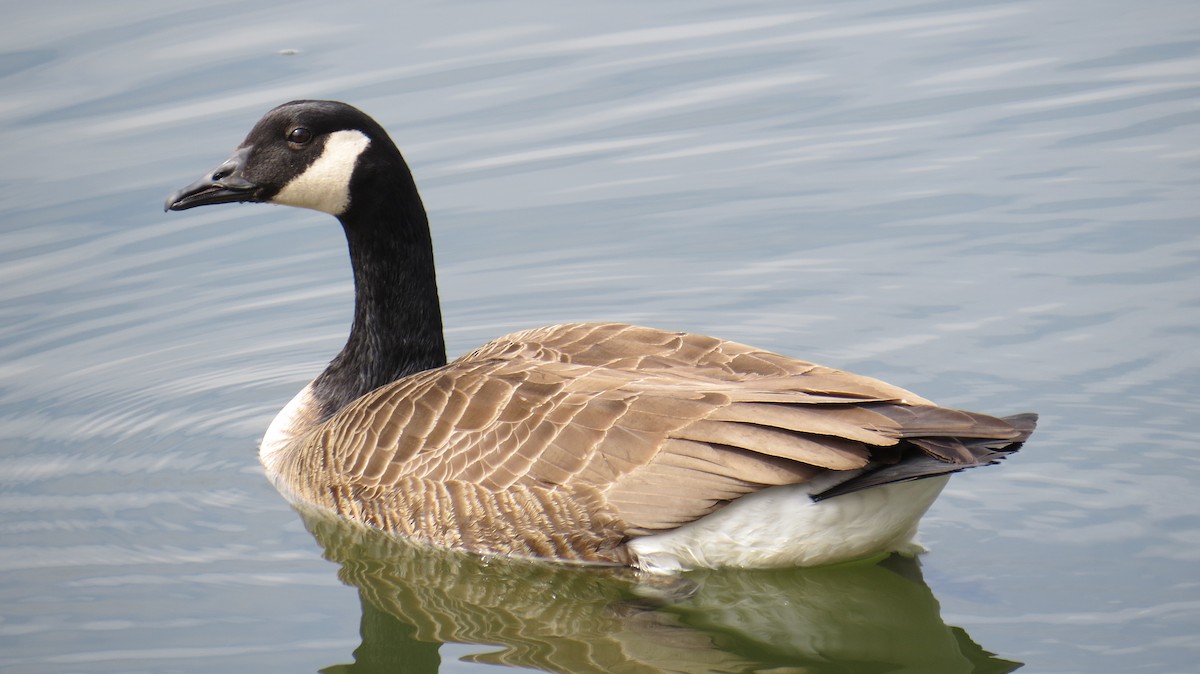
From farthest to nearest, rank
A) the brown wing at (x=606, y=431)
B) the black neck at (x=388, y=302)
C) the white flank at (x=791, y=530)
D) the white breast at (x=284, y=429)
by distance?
the white breast at (x=284, y=429), the black neck at (x=388, y=302), the white flank at (x=791, y=530), the brown wing at (x=606, y=431)

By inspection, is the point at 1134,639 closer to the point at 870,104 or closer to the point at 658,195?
the point at 658,195

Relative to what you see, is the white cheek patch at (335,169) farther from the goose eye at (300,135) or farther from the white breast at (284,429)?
the white breast at (284,429)

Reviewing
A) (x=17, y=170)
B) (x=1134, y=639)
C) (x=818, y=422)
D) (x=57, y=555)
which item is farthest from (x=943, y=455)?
(x=17, y=170)

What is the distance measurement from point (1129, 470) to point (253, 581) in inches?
156

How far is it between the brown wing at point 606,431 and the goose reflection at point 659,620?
0.82ft

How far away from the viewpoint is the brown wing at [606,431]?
239 inches

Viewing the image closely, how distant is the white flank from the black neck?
6.80ft

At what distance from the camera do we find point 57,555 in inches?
290

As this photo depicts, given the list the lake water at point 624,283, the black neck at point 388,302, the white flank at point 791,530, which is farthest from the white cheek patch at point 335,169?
the white flank at point 791,530

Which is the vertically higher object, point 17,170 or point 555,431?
point 17,170

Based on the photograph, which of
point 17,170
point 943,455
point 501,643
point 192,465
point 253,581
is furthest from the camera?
point 17,170

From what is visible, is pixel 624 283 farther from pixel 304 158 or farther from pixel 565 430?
pixel 565 430

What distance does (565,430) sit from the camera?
6.66 meters

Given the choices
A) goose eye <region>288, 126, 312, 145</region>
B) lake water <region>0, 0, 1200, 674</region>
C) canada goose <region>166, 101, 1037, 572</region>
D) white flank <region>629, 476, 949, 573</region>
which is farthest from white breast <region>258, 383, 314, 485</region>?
white flank <region>629, 476, 949, 573</region>
